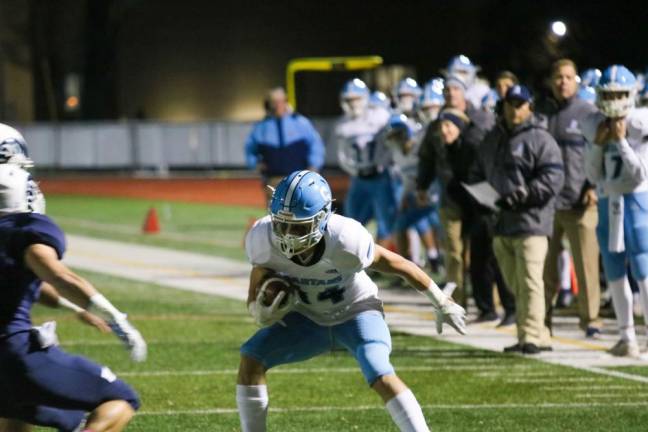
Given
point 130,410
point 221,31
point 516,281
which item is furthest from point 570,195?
point 221,31

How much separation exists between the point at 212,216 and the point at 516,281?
48.3ft

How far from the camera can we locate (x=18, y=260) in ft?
19.3

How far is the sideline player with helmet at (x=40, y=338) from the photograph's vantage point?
5.86m

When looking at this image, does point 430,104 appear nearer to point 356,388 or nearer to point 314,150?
point 314,150

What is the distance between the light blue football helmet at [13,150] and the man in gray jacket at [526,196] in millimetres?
4606

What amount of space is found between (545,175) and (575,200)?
876 mm

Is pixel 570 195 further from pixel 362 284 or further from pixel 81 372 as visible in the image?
→ pixel 81 372

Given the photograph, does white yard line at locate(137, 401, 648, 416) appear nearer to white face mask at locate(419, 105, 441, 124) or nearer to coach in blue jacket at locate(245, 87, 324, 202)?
white face mask at locate(419, 105, 441, 124)

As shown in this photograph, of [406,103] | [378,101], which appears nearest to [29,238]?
[378,101]

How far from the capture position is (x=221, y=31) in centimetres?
4331

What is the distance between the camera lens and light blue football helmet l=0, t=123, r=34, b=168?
617 cm

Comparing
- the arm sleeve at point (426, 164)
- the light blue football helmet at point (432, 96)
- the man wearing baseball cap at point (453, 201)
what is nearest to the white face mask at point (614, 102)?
the man wearing baseball cap at point (453, 201)

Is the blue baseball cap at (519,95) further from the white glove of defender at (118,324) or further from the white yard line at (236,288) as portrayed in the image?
the white glove of defender at (118,324)

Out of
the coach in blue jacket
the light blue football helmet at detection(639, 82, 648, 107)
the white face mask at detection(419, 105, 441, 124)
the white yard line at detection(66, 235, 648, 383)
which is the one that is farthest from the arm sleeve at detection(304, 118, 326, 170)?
the light blue football helmet at detection(639, 82, 648, 107)
